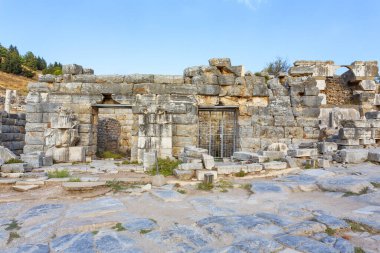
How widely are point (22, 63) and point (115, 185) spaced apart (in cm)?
4837

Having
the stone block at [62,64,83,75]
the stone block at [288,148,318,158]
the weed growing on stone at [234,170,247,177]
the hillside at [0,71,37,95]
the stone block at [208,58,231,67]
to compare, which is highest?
the hillside at [0,71,37,95]

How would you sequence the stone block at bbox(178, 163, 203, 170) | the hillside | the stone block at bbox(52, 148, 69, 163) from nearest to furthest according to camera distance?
the stone block at bbox(178, 163, 203, 170) < the stone block at bbox(52, 148, 69, 163) < the hillside

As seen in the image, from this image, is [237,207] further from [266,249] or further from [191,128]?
[191,128]

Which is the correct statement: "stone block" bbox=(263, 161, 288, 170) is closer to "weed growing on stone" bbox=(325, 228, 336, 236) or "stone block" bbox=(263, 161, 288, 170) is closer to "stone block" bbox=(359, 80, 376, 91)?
"weed growing on stone" bbox=(325, 228, 336, 236)

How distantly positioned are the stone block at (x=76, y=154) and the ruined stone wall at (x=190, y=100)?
2.25 ft

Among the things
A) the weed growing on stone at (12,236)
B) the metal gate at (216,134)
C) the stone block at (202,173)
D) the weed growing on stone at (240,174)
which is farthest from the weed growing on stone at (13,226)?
the metal gate at (216,134)

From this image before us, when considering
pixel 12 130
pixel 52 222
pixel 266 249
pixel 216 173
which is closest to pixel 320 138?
pixel 216 173

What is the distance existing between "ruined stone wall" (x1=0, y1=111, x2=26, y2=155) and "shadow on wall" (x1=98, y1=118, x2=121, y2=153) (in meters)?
4.59

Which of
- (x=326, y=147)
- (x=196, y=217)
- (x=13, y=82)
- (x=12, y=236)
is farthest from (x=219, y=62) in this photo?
(x=13, y=82)

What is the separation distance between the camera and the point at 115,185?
6.68 metres

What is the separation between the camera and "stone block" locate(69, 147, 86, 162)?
415 inches

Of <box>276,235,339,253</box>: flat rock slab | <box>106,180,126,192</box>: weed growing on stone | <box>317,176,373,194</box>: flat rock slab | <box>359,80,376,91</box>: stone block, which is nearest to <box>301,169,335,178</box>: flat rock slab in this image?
<box>317,176,373,194</box>: flat rock slab

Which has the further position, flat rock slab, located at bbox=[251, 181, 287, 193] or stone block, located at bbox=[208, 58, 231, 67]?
stone block, located at bbox=[208, 58, 231, 67]

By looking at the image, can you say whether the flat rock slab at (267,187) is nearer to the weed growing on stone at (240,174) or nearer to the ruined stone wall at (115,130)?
the weed growing on stone at (240,174)
